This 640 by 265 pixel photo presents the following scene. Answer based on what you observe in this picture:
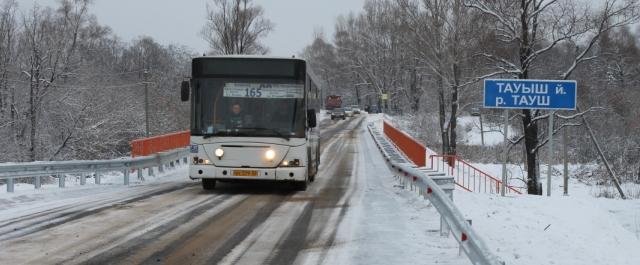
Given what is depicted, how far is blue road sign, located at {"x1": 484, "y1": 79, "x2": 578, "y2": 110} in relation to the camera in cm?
1589

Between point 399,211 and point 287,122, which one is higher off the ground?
point 287,122

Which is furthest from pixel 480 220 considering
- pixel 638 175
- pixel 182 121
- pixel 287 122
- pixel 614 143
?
pixel 182 121

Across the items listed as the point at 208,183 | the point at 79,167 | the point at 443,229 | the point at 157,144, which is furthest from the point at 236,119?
the point at 157,144

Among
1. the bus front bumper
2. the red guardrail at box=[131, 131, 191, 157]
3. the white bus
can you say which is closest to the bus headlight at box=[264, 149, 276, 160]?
the white bus

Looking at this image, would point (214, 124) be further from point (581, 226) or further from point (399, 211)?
point (581, 226)

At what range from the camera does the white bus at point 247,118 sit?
13461 millimetres

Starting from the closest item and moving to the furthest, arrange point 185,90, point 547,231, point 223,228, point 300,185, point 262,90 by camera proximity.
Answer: point 223,228 < point 547,231 < point 185,90 < point 262,90 < point 300,185

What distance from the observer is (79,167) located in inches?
599

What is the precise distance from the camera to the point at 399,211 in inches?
440

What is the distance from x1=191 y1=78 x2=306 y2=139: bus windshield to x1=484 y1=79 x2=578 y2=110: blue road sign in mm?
5217

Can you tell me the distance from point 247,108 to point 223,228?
15.4ft

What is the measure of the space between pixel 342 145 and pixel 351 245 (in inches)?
1105

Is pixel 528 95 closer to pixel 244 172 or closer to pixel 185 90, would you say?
pixel 244 172

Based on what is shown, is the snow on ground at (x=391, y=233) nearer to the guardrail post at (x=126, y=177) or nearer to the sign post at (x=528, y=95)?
the sign post at (x=528, y=95)
